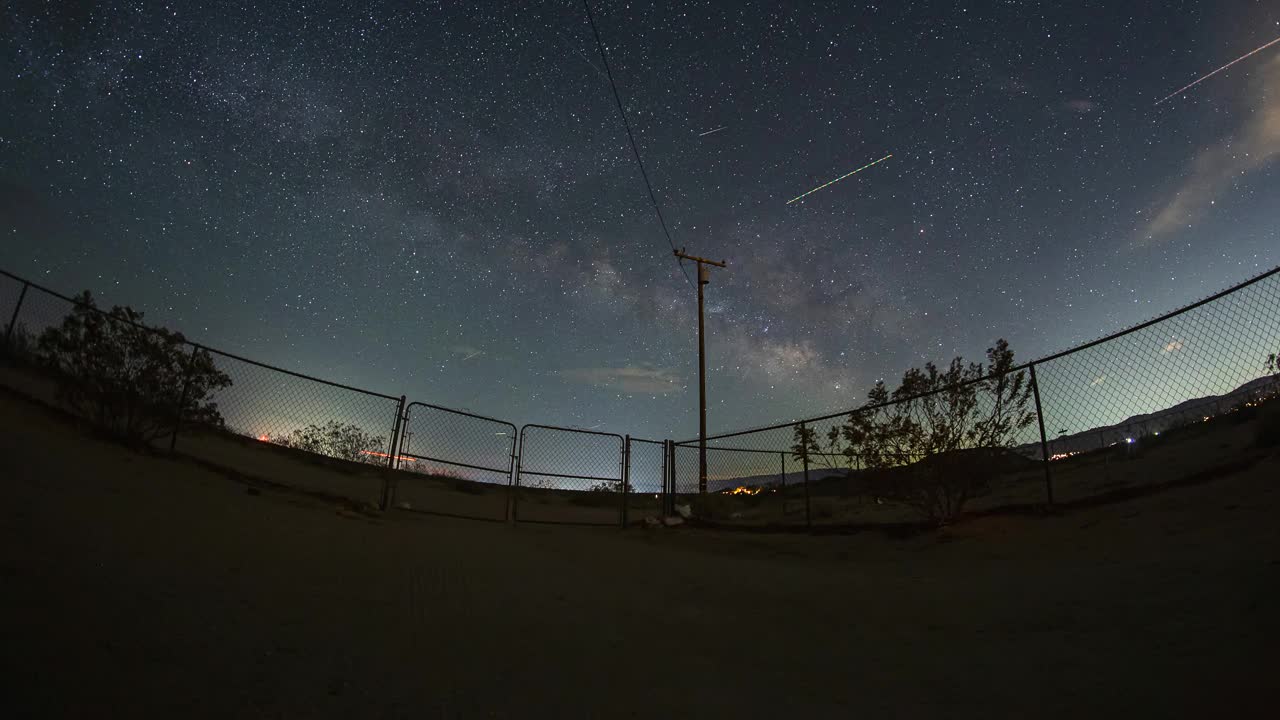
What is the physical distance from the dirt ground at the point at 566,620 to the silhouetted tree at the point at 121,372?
4.45ft

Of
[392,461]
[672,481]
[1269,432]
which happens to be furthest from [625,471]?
[1269,432]

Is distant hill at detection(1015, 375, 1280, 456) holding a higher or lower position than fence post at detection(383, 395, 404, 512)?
higher

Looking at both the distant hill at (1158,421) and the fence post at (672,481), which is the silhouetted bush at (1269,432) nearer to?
the distant hill at (1158,421)

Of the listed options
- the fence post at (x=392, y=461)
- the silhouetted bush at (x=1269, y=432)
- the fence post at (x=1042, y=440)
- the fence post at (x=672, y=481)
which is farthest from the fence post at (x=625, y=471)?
the silhouetted bush at (x=1269, y=432)

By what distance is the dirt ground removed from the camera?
2.29 meters

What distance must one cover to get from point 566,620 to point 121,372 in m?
8.01

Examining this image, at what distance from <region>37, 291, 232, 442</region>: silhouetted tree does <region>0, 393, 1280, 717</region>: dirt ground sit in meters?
1.36

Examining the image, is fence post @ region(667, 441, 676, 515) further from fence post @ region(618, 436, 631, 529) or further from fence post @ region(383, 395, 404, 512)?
fence post @ region(383, 395, 404, 512)

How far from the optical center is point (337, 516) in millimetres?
6547

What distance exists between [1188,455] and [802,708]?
53.1 ft

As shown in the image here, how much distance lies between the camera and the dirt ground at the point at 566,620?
2.29m

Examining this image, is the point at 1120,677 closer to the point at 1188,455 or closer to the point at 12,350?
the point at 12,350

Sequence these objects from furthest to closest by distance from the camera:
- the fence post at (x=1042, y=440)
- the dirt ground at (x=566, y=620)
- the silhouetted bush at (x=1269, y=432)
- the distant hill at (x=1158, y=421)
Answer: the distant hill at (x=1158, y=421), the silhouetted bush at (x=1269, y=432), the fence post at (x=1042, y=440), the dirt ground at (x=566, y=620)

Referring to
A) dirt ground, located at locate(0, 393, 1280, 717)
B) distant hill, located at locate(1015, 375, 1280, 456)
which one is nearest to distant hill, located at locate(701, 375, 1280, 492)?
distant hill, located at locate(1015, 375, 1280, 456)
